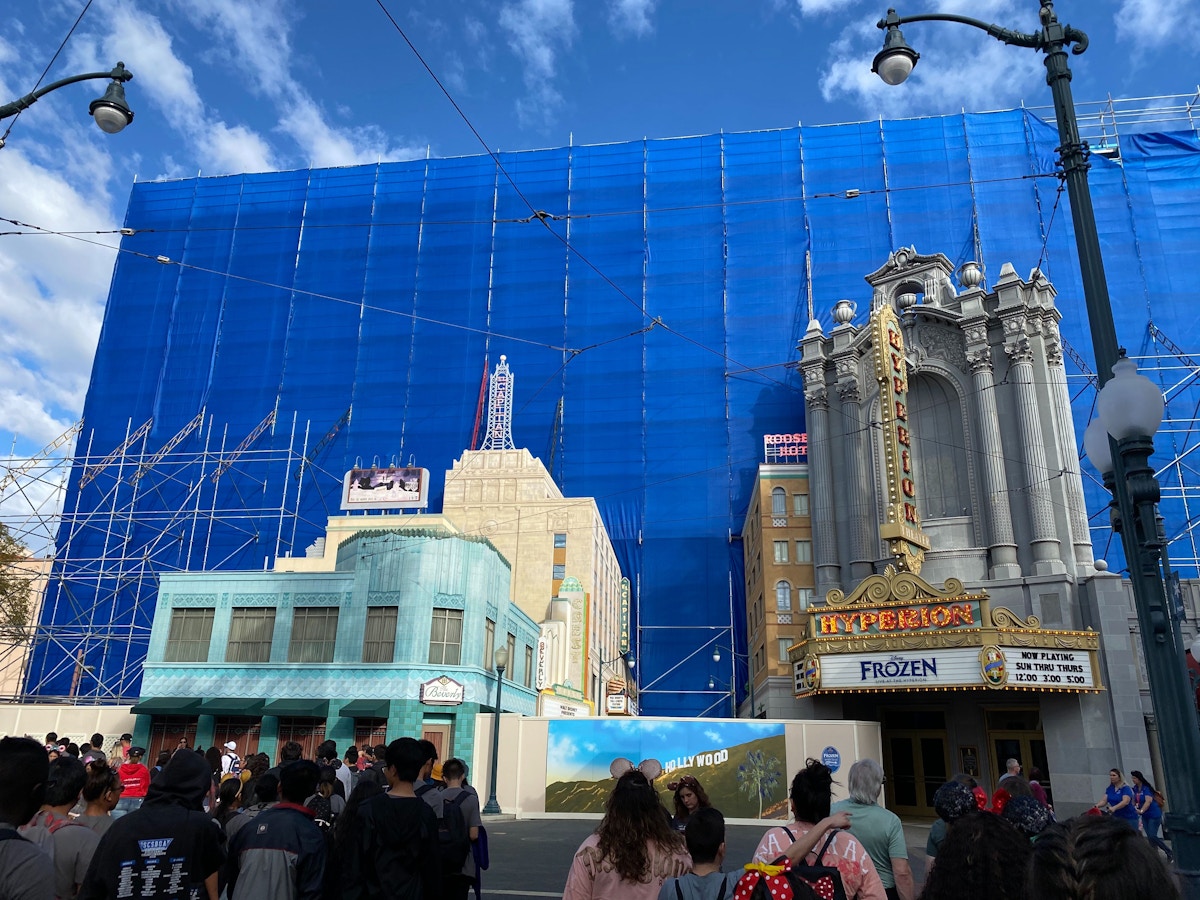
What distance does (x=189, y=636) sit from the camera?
31.5 metres

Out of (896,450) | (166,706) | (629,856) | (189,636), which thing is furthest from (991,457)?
(629,856)

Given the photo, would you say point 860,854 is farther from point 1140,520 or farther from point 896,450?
point 896,450

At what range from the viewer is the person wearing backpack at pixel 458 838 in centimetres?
673

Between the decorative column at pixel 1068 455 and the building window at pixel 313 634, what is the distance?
88.3 feet

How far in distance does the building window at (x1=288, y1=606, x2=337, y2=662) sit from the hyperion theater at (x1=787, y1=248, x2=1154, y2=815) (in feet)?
54.2

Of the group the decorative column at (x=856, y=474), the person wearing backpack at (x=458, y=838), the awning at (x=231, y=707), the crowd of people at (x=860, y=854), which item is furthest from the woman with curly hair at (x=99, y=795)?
the decorative column at (x=856, y=474)

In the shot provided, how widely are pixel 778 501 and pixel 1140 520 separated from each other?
117 ft

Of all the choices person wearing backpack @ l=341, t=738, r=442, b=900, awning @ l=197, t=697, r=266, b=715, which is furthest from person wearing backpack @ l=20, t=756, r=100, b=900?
awning @ l=197, t=697, r=266, b=715

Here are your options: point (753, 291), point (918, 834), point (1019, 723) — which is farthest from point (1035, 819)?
point (753, 291)

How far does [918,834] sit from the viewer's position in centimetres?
2362

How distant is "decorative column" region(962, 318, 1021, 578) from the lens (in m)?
32.2

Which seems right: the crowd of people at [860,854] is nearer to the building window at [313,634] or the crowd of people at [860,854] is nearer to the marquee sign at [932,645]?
the marquee sign at [932,645]

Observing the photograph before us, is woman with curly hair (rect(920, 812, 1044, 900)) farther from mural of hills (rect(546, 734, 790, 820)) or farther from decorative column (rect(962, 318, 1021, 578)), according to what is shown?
decorative column (rect(962, 318, 1021, 578))

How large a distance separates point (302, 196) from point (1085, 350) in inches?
2127
